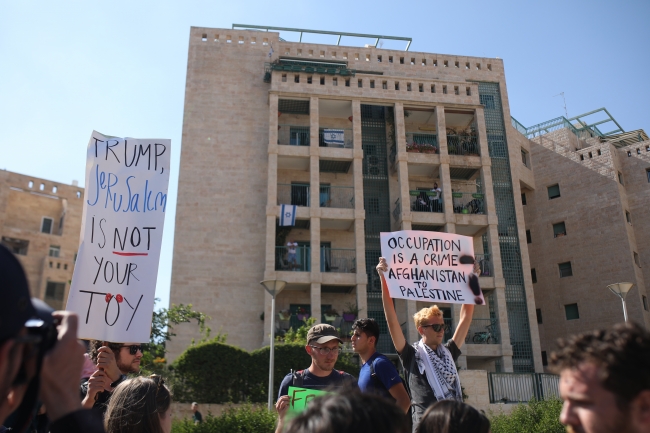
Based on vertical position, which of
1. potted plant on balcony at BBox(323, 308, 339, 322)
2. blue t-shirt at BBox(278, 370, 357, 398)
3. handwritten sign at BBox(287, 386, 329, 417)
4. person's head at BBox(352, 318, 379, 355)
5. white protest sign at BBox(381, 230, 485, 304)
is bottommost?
handwritten sign at BBox(287, 386, 329, 417)

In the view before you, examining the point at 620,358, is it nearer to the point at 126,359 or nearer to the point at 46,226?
the point at 126,359

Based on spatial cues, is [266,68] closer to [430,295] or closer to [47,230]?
[430,295]

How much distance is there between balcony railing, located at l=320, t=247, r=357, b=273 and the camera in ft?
85.6

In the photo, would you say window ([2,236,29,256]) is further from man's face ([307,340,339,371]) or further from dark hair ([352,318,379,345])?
dark hair ([352,318,379,345])

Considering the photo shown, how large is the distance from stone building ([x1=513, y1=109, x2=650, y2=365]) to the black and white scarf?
27.4m

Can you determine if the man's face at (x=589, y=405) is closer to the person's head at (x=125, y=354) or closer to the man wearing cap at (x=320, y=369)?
the man wearing cap at (x=320, y=369)

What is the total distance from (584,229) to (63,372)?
34.8 meters

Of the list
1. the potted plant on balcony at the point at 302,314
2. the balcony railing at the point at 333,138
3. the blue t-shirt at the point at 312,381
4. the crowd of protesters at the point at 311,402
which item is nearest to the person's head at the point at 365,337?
the blue t-shirt at the point at 312,381

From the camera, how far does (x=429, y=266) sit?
7355mm

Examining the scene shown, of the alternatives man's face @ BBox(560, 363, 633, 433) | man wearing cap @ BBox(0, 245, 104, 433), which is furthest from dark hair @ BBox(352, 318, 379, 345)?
man wearing cap @ BBox(0, 245, 104, 433)

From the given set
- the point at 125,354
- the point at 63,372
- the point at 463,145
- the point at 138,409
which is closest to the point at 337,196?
the point at 463,145

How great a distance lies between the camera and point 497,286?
26.0 metres

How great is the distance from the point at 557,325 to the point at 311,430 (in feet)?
110

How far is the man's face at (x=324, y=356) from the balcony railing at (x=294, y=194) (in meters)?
21.7
